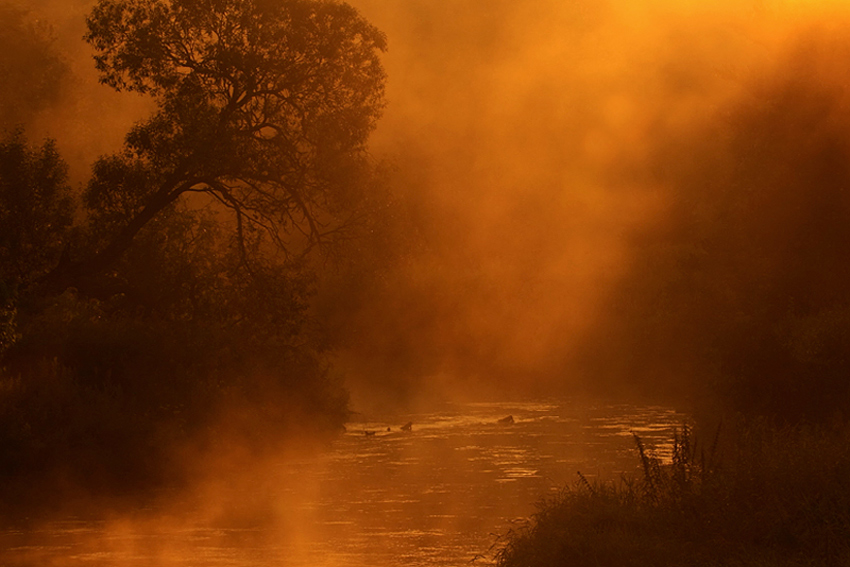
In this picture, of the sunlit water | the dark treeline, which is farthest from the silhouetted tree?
the sunlit water

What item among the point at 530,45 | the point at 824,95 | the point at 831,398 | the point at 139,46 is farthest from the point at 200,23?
the point at 530,45

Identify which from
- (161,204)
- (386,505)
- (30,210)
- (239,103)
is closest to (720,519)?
(386,505)

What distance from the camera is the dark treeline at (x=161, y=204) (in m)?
21.0

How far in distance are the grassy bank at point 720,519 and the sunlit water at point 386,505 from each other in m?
2.39

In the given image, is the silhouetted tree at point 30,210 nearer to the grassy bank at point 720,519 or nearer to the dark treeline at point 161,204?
the dark treeline at point 161,204

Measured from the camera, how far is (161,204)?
21.7 meters

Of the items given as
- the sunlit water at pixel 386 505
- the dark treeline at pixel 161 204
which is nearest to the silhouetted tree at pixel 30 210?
the dark treeline at pixel 161 204

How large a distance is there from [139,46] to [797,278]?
14020 mm

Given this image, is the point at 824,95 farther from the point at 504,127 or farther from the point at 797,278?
the point at 504,127

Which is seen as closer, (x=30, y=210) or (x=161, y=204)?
(x=30, y=210)

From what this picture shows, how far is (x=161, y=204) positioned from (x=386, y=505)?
779cm

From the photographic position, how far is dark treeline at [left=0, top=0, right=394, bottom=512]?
68.8 feet

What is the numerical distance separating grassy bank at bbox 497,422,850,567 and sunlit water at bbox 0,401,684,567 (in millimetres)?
2390

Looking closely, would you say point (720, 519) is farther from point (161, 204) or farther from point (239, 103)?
point (161, 204)
